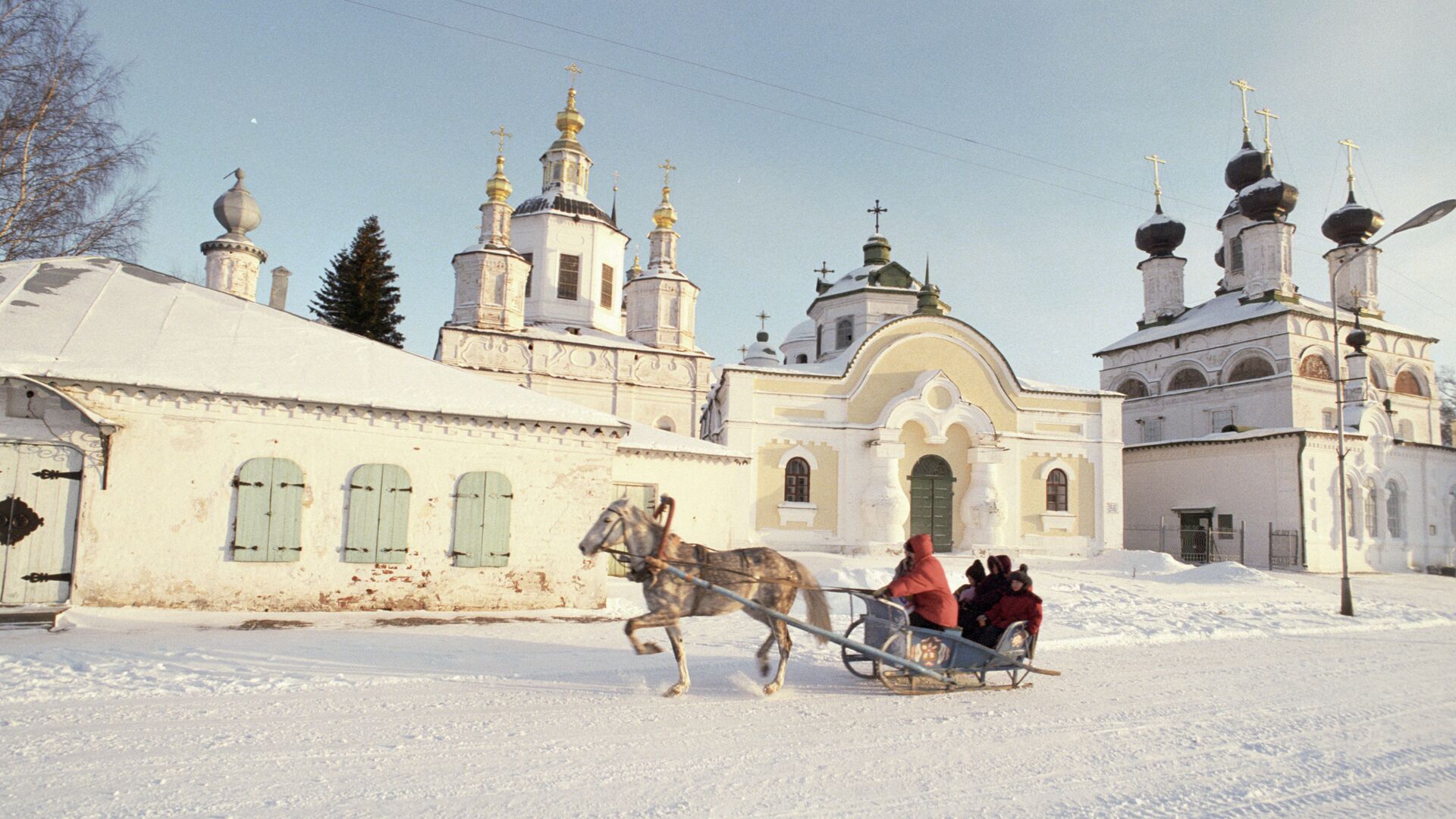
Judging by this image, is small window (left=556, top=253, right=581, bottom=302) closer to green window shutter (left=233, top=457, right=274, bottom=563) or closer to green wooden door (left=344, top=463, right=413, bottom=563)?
green wooden door (left=344, top=463, right=413, bottom=563)

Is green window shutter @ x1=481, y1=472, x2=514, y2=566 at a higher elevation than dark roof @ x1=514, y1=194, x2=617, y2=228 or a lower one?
lower

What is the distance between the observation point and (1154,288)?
43.1 m

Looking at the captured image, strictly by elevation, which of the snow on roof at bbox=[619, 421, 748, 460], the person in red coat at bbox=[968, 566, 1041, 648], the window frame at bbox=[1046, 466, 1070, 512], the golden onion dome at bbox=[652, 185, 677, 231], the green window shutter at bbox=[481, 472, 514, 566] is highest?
the golden onion dome at bbox=[652, 185, 677, 231]

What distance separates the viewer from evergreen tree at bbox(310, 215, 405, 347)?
40.2m

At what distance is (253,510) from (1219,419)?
1434 inches

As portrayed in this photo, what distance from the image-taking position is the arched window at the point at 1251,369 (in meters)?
35.2

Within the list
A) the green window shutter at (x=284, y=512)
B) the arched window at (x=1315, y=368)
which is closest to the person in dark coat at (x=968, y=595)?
the green window shutter at (x=284, y=512)

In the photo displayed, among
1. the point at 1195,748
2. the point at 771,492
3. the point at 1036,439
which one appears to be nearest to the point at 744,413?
the point at 771,492

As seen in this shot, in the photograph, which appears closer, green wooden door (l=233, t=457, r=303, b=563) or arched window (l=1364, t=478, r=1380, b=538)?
green wooden door (l=233, t=457, r=303, b=563)

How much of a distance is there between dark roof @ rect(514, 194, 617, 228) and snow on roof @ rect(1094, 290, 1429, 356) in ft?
82.3

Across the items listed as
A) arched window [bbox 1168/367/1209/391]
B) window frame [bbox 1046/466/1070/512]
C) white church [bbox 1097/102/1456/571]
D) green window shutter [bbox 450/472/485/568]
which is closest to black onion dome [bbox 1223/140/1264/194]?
white church [bbox 1097/102/1456/571]

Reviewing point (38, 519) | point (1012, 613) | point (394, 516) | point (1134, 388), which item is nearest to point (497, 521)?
point (394, 516)

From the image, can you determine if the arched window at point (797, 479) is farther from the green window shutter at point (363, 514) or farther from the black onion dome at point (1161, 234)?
the black onion dome at point (1161, 234)

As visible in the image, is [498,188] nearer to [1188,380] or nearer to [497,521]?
[497,521]
